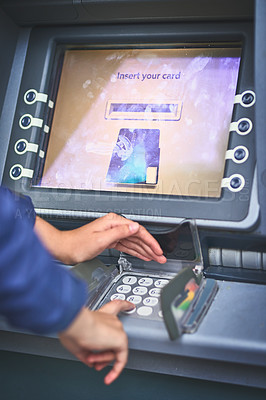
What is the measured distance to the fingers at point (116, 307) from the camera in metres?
1.14

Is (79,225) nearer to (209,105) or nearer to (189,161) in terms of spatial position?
(189,161)

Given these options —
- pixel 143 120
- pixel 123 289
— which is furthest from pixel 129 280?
pixel 143 120

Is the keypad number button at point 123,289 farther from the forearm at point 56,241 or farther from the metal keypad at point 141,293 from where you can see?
the forearm at point 56,241

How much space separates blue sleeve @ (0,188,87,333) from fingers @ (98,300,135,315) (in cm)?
32

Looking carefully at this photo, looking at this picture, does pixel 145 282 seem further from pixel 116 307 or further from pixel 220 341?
pixel 220 341

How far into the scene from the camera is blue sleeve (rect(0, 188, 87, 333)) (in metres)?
0.75

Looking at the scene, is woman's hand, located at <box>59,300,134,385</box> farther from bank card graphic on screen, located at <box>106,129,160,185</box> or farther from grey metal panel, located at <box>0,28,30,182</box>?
grey metal panel, located at <box>0,28,30,182</box>

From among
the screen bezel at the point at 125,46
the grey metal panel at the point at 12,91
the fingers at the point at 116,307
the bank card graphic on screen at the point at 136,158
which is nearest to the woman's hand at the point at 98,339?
the fingers at the point at 116,307

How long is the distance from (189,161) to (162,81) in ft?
1.07

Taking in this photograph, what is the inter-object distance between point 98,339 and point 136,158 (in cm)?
72

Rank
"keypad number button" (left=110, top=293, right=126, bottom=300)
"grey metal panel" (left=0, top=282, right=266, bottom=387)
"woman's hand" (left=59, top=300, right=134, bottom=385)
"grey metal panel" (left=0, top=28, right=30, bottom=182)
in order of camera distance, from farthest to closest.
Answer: "grey metal panel" (left=0, top=28, right=30, bottom=182)
"keypad number button" (left=110, top=293, right=126, bottom=300)
"grey metal panel" (left=0, top=282, right=266, bottom=387)
"woman's hand" (left=59, top=300, right=134, bottom=385)

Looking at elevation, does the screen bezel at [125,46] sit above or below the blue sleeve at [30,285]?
above

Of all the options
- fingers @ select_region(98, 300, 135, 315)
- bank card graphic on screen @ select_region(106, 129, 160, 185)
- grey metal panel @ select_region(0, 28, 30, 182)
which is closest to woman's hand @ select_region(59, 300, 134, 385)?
fingers @ select_region(98, 300, 135, 315)

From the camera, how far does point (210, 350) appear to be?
1.06 meters
